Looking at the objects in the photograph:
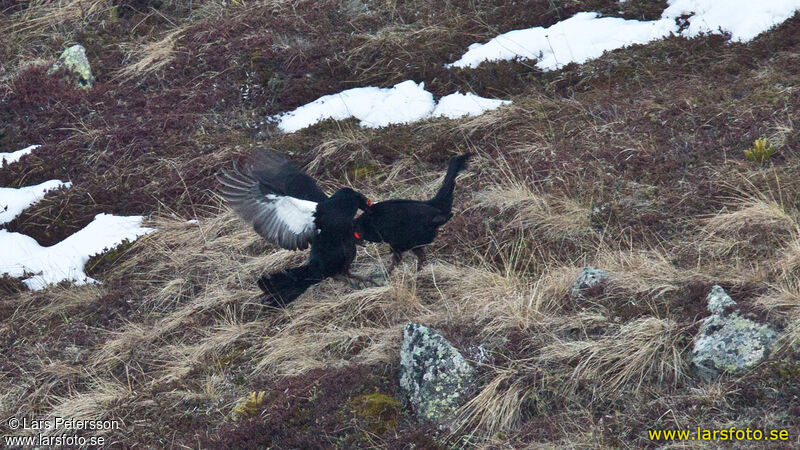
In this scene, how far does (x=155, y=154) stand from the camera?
9539 millimetres

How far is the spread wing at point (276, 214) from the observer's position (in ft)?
22.9

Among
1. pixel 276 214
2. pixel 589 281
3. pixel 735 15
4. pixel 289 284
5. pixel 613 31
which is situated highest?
pixel 735 15

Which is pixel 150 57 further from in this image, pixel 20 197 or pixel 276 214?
pixel 276 214

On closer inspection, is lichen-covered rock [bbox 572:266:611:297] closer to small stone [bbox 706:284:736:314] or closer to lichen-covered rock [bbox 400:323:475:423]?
small stone [bbox 706:284:736:314]

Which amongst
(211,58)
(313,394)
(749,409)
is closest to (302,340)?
(313,394)

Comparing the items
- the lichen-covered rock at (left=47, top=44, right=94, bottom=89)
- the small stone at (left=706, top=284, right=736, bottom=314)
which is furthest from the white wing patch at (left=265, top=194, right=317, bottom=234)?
the lichen-covered rock at (left=47, top=44, right=94, bottom=89)

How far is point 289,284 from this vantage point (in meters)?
7.00

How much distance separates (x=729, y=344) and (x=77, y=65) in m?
9.28

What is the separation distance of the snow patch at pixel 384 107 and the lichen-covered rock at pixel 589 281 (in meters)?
3.67

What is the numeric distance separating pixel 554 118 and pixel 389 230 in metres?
2.69

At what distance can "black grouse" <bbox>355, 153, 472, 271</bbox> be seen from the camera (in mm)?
6887

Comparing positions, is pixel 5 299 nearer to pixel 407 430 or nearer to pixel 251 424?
pixel 251 424

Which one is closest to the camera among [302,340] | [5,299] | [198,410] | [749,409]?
[749,409]

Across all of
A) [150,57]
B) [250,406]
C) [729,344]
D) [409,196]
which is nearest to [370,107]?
[409,196]
